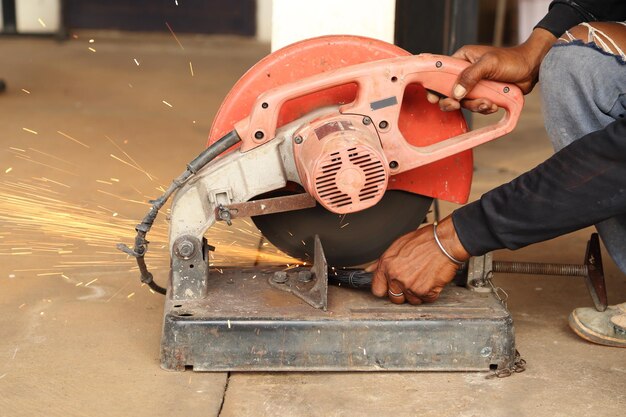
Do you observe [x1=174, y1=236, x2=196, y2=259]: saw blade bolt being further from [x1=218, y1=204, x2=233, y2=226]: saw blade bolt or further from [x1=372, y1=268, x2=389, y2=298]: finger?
[x1=372, y1=268, x2=389, y2=298]: finger

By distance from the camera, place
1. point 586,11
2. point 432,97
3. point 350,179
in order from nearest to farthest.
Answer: point 350,179 → point 432,97 → point 586,11

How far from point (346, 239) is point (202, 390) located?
0.58m

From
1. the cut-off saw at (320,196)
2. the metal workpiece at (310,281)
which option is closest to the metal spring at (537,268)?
the cut-off saw at (320,196)

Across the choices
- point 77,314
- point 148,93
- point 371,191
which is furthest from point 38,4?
point 371,191

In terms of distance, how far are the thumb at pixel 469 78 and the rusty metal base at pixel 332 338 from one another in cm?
50

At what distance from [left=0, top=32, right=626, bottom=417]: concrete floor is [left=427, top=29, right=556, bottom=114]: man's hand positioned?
0.61m

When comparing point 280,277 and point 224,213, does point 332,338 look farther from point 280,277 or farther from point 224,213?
point 224,213

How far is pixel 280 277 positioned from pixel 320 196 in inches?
13.1

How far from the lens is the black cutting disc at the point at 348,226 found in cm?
262

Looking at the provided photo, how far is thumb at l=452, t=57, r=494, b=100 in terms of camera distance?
2408 mm

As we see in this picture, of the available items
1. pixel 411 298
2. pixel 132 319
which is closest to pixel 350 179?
pixel 411 298

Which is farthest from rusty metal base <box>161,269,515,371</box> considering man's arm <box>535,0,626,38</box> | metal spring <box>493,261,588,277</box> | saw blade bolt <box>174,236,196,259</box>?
man's arm <box>535,0,626,38</box>

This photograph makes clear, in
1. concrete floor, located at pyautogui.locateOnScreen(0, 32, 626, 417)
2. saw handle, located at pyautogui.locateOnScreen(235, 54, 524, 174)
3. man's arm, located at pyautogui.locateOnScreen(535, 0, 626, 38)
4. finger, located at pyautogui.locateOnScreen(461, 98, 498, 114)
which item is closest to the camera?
concrete floor, located at pyautogui.locateOnScreen(0, 32, 626, 417)

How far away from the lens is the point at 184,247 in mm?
2420
